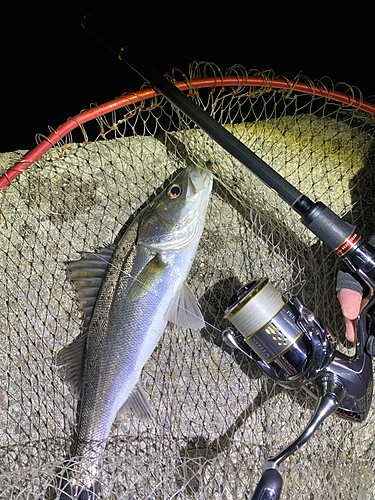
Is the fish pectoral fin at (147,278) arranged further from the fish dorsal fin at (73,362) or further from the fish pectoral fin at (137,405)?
the fish pectoral fin at (137,405)

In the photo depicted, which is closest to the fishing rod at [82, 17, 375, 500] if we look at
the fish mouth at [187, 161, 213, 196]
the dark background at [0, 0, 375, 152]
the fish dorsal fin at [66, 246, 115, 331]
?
the fish mouth at [187, 161, 213, 196]

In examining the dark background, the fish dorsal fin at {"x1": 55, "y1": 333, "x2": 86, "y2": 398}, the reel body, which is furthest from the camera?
the dark background

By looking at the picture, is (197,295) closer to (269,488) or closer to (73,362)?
(73,362)

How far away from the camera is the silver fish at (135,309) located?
1699 millimetres

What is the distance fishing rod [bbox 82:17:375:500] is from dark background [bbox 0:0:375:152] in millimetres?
1166

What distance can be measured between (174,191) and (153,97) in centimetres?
54

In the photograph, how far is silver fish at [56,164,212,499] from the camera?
5.57 feet

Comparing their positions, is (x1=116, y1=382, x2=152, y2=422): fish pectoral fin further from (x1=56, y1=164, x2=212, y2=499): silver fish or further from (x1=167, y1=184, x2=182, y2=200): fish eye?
(x1=167, y1=184, x2=182, y2=200): fish eye

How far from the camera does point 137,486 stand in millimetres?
1898

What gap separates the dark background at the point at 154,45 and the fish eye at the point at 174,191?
49.1 inches

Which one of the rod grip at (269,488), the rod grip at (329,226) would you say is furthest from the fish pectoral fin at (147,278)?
the rod grip at (269,488)

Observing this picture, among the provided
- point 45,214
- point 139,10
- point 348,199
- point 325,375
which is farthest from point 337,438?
point 139,10

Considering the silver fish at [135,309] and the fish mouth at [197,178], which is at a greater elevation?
the fish mouth at [197,178]

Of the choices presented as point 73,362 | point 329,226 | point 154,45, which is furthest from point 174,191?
point 154,45
